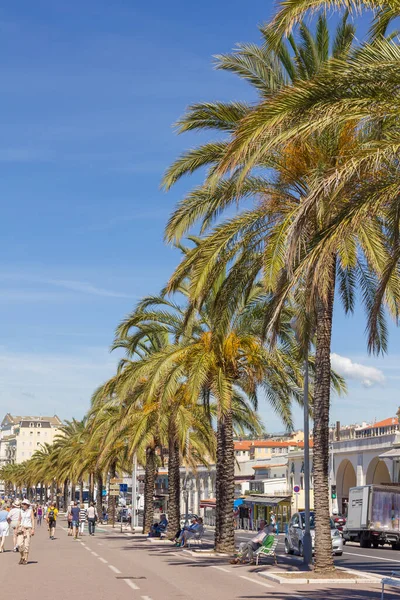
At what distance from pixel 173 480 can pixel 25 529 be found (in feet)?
49.0

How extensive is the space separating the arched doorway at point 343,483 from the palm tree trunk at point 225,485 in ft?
159

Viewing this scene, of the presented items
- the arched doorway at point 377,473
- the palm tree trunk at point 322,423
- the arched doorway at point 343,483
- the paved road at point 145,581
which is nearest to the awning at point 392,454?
the arched doorway at point 377,473

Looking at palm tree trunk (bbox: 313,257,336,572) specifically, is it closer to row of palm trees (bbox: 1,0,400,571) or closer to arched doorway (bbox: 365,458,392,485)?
row of palm trees (bbox: 1,0,400,571)

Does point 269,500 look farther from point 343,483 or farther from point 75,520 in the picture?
point 75,520

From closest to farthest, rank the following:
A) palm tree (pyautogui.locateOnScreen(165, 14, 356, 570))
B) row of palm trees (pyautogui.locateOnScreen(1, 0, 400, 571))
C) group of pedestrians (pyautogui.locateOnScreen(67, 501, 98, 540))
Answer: row of palm trees (pyautogui.locateOnScreen(1, 0, 400, 571)), palm tree (pyautogui.locateOnScreen(165, 14, 356, 570)), group of pedestrians (pyautogui.locateOnScreen(67, 501, 98, 540))

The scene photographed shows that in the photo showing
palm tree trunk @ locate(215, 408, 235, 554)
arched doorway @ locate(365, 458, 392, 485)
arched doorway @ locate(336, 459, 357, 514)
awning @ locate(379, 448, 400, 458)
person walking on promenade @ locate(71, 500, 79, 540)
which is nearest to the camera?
palm tree trunk @ locate(215, 408, 235, 554)

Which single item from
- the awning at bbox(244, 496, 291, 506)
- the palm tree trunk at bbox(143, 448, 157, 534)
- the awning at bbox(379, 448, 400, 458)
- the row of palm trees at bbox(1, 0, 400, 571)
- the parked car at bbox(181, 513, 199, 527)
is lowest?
the parked car at bbox(181, 513, 199, 527)

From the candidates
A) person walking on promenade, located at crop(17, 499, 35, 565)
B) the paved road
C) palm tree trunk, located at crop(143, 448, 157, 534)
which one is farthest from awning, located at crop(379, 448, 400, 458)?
person walking on promenade, located at crop(17, 499, 35, 565)

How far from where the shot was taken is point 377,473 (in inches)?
2756

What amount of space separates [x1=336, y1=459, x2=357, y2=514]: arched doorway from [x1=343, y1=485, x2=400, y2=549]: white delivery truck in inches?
1119

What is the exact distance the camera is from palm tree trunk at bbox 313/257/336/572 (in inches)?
806

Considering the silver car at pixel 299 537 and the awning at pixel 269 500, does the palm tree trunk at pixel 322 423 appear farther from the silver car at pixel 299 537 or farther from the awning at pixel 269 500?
the awning at pixel 269 500

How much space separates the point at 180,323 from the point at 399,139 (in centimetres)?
1993

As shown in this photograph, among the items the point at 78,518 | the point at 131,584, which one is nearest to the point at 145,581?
the point at 131,584
